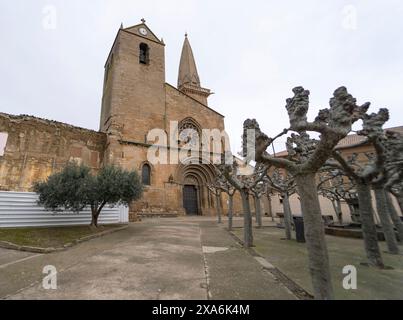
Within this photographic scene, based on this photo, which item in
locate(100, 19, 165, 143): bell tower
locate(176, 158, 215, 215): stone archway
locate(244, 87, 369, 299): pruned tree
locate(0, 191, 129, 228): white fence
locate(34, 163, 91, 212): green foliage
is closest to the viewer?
locate(244, 87, 369, 299): pruned tree

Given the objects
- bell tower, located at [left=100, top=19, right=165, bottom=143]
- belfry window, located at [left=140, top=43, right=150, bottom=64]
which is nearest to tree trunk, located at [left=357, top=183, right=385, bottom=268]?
bell tower, located at [left=100, top=19, right=165, bottom=143]

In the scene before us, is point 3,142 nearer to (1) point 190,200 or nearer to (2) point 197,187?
(1) point 190,200

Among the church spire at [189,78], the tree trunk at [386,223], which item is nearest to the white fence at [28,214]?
the tree trunk at [386,223]

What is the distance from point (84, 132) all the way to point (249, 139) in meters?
17.8

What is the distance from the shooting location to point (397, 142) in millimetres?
5969

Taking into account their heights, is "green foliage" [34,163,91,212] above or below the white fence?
above

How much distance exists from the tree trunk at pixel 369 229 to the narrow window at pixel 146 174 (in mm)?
16912

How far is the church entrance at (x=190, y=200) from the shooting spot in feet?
75.4

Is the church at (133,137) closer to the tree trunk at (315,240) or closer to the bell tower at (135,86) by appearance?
the bell tower at (135,86)

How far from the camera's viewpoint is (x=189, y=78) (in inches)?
1367

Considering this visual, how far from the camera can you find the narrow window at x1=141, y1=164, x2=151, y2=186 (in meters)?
19.6

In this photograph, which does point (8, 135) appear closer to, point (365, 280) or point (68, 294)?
point (68, 294)

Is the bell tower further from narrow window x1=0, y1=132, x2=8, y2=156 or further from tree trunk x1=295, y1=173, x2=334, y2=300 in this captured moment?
tree trunk x1=295, y1=173, x2=334, y2=300
